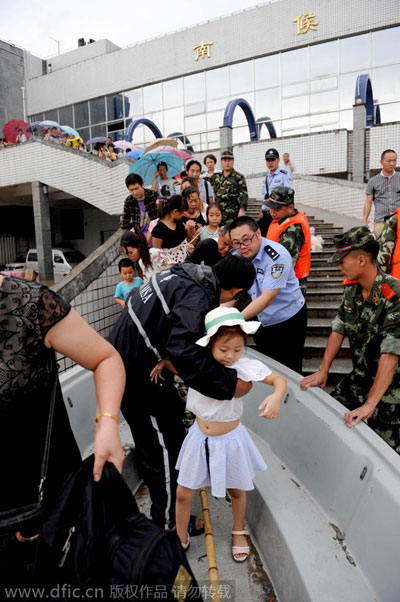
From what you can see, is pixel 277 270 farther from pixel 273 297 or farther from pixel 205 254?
pixel 205 254

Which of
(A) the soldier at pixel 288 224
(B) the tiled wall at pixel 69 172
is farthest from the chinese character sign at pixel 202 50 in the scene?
(A) the soldier at pixel 288 224

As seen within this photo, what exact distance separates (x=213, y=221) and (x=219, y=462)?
3493mm

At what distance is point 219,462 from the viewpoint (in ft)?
6.89

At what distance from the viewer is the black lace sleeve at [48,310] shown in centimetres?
120

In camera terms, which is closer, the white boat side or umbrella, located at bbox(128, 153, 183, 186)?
the white boat side

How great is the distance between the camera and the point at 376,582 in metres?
1.73

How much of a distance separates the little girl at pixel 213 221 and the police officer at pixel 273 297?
5.87 feet

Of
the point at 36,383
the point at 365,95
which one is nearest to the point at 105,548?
the point at 36,383

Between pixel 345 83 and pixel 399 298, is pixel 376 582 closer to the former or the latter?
pixel 399 298

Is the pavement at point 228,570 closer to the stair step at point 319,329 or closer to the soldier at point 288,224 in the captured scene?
the soldier at point 288,224

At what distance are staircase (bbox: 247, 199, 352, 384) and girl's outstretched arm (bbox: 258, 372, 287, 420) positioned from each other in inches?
96.0

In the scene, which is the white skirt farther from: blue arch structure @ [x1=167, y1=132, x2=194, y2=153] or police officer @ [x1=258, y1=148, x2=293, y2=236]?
blue arch structure @ [x1=167, y1=132, x2=194, y2=153]

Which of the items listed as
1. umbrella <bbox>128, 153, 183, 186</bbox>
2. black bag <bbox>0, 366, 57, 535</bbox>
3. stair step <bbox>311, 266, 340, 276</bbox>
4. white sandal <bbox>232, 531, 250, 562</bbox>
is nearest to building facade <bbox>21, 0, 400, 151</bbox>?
umbrella <bbox>128, 153, 183, 186</bbox>

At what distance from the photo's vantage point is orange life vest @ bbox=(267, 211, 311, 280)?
390 centimetres
